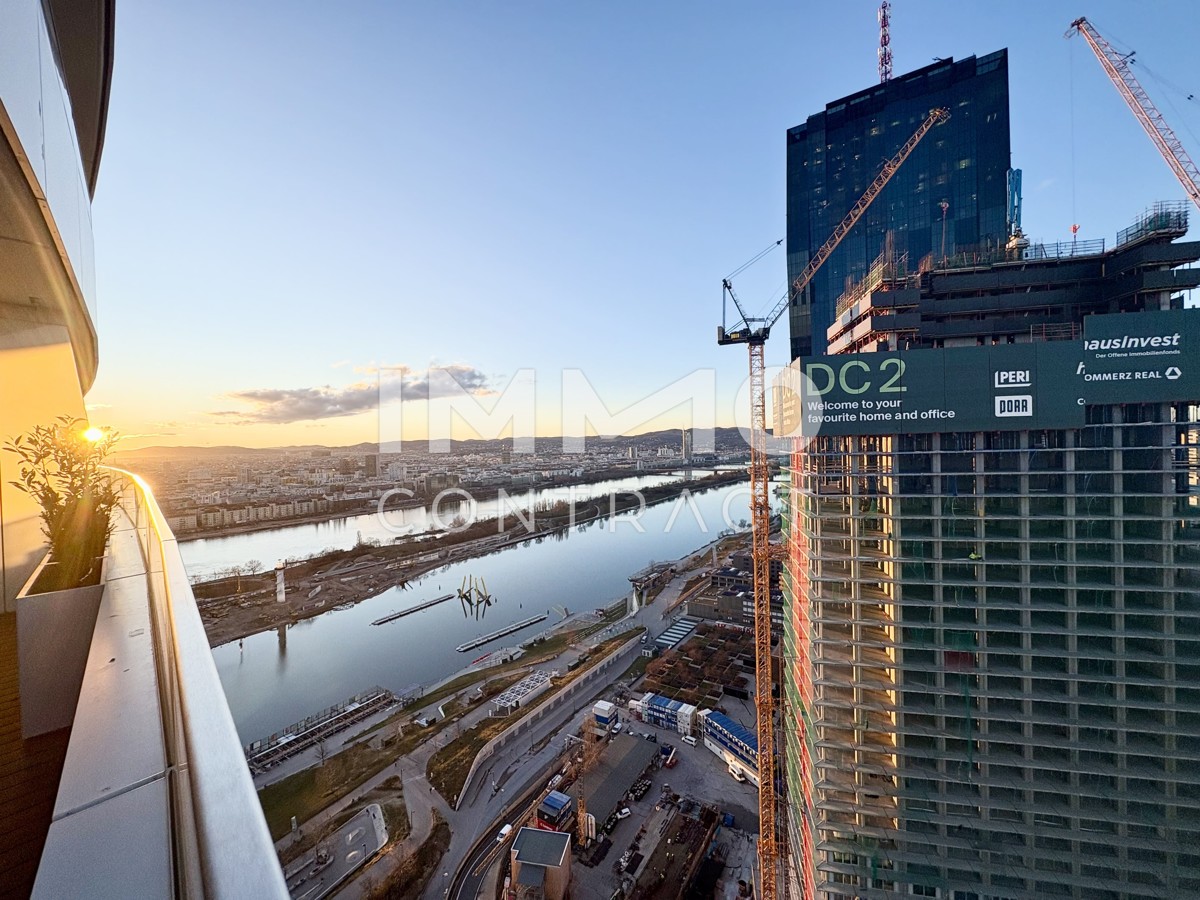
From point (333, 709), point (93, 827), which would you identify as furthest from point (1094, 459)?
point (333, 709)

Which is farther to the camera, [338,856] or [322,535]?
[322,535]

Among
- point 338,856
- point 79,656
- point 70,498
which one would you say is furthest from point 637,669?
point 79,656

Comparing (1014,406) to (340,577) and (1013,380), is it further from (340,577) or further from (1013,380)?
(340,577)

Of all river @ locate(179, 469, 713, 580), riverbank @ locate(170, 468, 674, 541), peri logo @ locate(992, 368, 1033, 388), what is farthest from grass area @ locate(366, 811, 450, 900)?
riverbank @ locate(170, 468, 674, 541)

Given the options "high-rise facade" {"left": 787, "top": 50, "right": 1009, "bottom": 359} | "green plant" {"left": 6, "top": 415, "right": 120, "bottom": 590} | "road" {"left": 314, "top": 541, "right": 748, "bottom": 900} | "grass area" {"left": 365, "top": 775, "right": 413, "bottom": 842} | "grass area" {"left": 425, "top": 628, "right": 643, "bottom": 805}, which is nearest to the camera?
"green plant" {"left": 6, "top": 415, "right": 120, "bottom": 590}

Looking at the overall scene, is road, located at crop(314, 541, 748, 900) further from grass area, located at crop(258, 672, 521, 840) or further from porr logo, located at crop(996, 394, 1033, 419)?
porr logo, located at crop(996, 394, 1033, 419)
